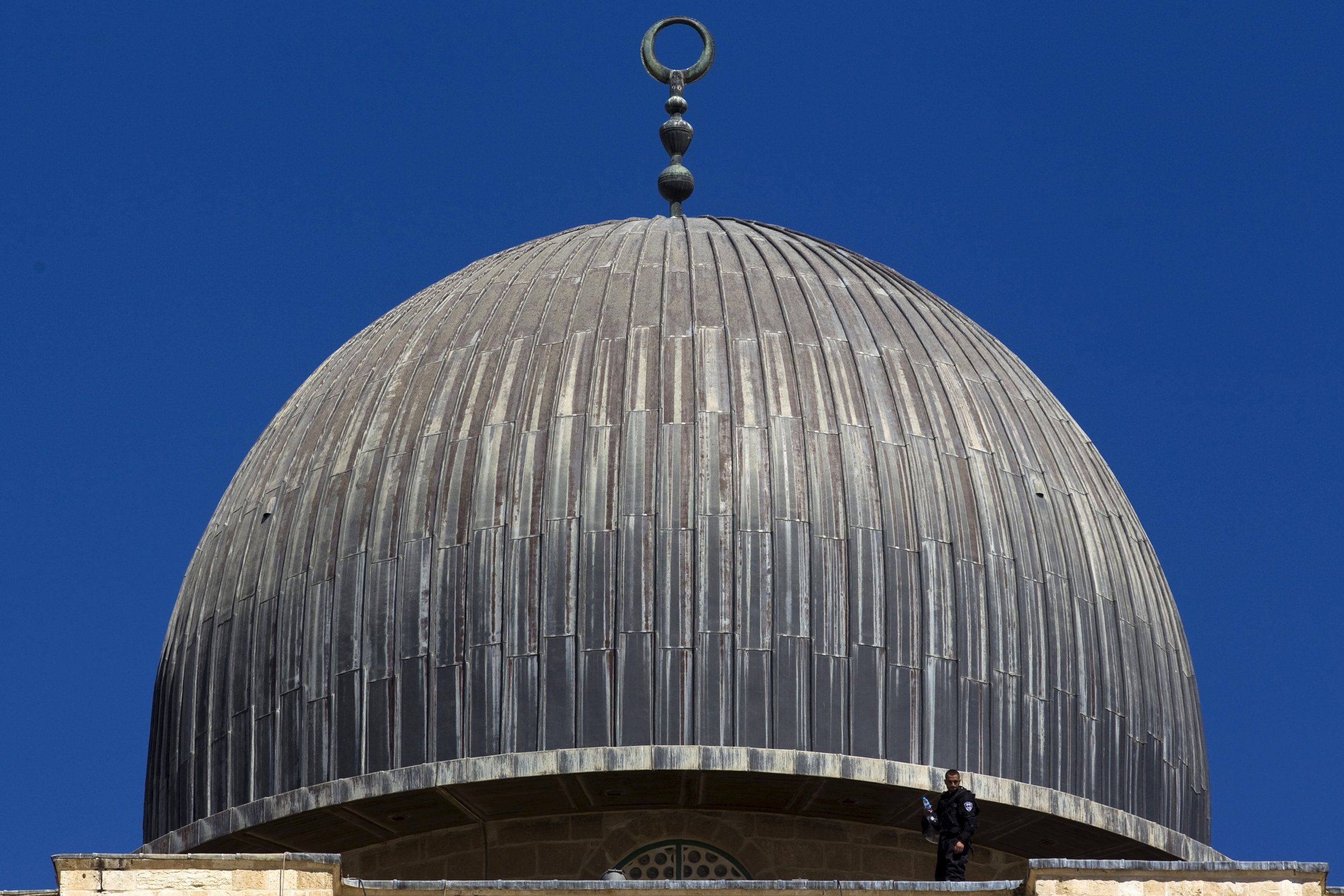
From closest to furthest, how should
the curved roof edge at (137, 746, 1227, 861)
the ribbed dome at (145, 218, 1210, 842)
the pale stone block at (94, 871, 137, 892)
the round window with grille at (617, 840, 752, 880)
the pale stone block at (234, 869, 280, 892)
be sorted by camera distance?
the pale stone block at (234, 869, 280, 892), the pale stone block at (94, 871, 137, 892), the curved roof edge at (137, 746, 1227, 861), the ribbed dome at (145, 218, 1210, 842), the round window with grille at (617, 840, 752, 880)

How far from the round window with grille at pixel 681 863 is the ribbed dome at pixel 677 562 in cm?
118

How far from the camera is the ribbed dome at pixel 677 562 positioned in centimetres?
1989

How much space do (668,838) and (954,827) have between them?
359 cm

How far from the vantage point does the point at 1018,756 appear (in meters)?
20.4

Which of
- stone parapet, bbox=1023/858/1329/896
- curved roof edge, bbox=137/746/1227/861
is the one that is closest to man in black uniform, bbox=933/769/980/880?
stone parapet, bbox=1023/858/1329/896

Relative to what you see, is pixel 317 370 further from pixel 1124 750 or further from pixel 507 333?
pixel 1124 750

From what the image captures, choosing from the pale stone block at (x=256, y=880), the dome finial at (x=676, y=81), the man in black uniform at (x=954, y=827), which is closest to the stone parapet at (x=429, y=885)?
the pale stone block at (x=256, y=880)

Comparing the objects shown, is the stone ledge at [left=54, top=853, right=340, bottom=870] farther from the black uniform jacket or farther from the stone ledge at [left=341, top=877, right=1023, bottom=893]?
the black uniform jacket

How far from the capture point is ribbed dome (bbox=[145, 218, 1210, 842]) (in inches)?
783

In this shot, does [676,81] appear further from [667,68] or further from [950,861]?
[950,861]

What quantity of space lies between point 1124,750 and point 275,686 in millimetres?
6417

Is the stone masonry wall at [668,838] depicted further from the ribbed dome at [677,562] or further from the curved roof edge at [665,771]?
the ribbed dome at [677,562]

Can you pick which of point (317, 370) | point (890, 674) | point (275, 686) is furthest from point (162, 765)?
point (890, 674)

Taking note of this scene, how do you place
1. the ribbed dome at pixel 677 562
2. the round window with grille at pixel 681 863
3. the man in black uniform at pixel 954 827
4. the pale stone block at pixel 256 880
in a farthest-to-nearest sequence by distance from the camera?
the round window with grille at pixel 681 863 < the ribbed dome at pixel 677 562 < the man in black uniform at pixel 954 827 < the pale stone block at pixel 256 880
